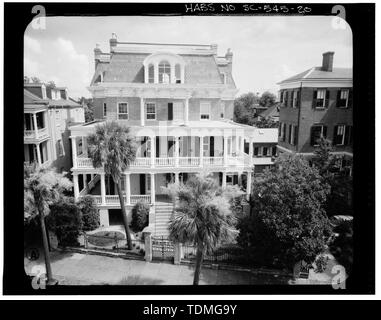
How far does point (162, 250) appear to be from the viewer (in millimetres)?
9695

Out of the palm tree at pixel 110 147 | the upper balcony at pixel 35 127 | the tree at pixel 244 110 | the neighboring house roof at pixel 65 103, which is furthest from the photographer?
the tree at pixel 244 110

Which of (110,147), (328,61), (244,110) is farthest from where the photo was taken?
(244,110)

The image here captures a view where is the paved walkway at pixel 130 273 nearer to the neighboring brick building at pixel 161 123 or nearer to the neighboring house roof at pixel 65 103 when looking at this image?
the neighboring brick building at pixel 161 123

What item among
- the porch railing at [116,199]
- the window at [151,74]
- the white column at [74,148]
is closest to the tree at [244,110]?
the window at [151,74]

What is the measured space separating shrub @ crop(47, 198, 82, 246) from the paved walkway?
21.6 inches

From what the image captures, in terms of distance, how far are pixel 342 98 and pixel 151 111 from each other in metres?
7.05

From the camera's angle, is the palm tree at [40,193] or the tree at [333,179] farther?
the tree at [333,179]

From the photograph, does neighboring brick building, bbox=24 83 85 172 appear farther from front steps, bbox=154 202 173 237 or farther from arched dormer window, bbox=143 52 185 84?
front steps, bbox=154 202 173 237

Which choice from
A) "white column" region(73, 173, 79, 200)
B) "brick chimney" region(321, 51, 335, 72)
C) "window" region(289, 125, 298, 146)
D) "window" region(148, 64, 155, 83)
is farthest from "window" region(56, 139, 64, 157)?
"brick chimney" region(321, 51, 335, 72)

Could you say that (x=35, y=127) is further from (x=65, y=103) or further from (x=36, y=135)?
(x=65, y=103)

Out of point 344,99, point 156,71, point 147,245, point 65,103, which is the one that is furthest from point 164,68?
point 147,245

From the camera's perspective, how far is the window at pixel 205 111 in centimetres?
1171

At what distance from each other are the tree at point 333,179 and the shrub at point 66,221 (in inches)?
336

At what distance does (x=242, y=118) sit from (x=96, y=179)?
9508mm
